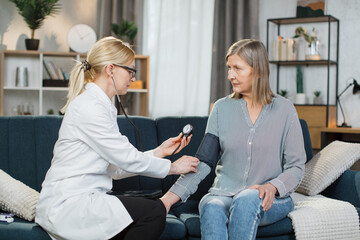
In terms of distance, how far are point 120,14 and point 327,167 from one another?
321 cm

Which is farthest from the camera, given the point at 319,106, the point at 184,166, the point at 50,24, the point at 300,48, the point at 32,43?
the point at 50,24

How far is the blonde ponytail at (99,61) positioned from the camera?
7.04 ft

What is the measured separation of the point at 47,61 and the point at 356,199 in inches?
138

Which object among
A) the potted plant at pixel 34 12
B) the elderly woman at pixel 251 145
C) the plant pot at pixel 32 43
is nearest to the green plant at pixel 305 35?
the potted plant at pixel 34 12

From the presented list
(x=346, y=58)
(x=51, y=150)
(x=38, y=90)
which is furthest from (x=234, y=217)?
(x=38, y=90)

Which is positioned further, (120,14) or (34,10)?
(120,14)

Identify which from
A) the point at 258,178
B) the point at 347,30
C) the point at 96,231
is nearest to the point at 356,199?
the point at 258,178

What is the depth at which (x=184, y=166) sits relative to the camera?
7.38ft

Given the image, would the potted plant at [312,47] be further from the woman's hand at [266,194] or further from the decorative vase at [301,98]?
the woman's hand at [266,194]

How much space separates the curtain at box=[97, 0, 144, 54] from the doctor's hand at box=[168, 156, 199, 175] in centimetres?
309

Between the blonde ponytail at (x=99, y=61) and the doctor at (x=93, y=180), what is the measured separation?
0.6 inches

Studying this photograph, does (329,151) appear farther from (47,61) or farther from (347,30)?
(47,61)

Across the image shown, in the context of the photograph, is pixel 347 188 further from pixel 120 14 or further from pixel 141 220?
pixel 120 14

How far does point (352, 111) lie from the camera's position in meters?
4.85
